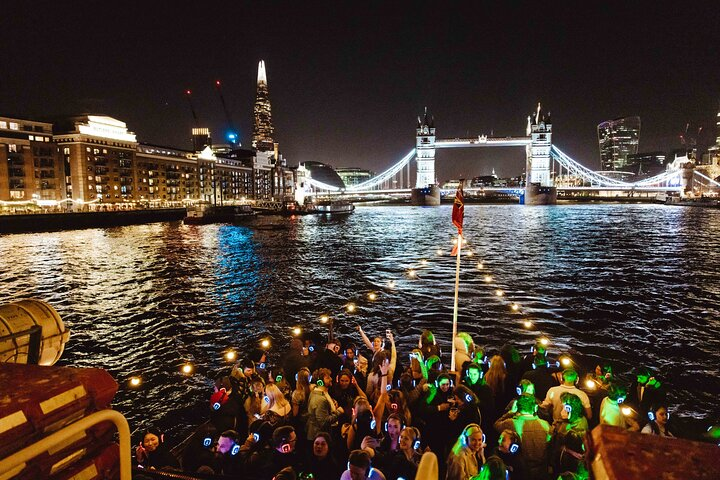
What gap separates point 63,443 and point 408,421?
4.88m

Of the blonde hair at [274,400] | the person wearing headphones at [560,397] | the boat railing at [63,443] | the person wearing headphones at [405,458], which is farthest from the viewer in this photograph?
the blonde hair at [274,400]

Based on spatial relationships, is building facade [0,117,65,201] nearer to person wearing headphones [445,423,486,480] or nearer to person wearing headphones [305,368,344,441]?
person wearing headphones [305,368,344,441]

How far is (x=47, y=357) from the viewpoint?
339cm

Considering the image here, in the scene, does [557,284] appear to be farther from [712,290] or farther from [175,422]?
[175,422]

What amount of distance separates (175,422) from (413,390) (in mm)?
5714

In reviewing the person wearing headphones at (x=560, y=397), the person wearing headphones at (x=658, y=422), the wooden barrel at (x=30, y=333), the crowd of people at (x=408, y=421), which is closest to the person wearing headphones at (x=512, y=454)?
the crowd of people at (x=408, y=421)

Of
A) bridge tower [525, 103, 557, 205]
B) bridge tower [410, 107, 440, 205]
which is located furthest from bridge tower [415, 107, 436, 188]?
bridge tower [525, 103, 557, 205]

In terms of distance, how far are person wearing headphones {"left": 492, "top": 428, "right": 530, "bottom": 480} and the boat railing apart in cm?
423

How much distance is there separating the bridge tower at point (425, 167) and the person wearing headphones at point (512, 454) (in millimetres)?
139651

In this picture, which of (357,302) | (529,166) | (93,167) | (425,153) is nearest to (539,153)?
(529,166)

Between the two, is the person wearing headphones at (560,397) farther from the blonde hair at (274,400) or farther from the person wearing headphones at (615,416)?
the blonde hair at (274,400)

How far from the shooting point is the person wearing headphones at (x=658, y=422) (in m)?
5.67

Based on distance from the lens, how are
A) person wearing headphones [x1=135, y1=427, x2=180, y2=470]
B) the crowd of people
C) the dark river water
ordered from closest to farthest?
1. the crowd of people
2. person wearing headphones [x1=135, y1=427, x2=180, y2=470]
3. the dark river water

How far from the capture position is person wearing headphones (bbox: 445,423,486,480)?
442 cm
